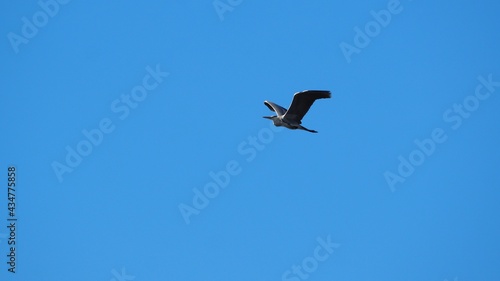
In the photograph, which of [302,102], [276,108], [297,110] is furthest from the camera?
[276,108]

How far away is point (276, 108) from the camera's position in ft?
142

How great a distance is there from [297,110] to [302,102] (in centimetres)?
60

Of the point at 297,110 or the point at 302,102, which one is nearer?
the point at 302,102

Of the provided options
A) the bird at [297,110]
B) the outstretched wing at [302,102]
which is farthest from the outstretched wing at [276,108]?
the outstretched wing at [302,102]

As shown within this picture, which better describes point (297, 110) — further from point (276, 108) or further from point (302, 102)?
point (276, 108)

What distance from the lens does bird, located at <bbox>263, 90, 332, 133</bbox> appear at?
39588 millimetres

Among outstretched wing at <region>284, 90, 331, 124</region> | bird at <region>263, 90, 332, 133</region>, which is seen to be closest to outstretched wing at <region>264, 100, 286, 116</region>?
bird at <region>263, 90, 332, 133</region>

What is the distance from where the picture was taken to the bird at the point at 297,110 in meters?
39.6

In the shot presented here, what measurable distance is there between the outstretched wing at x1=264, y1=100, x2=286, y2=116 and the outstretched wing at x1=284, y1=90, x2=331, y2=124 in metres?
1.26

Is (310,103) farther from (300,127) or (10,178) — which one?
(10,178)

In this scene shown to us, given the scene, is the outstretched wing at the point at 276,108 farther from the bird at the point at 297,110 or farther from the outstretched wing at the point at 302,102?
the outstretched wing at the point at 302,102

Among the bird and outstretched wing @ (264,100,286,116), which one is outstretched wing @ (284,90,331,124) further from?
outstretched wing @ (264,100,286,116)

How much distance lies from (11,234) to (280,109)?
Answer: 1310cm

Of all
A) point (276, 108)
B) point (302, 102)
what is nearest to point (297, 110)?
point (302, 102)
